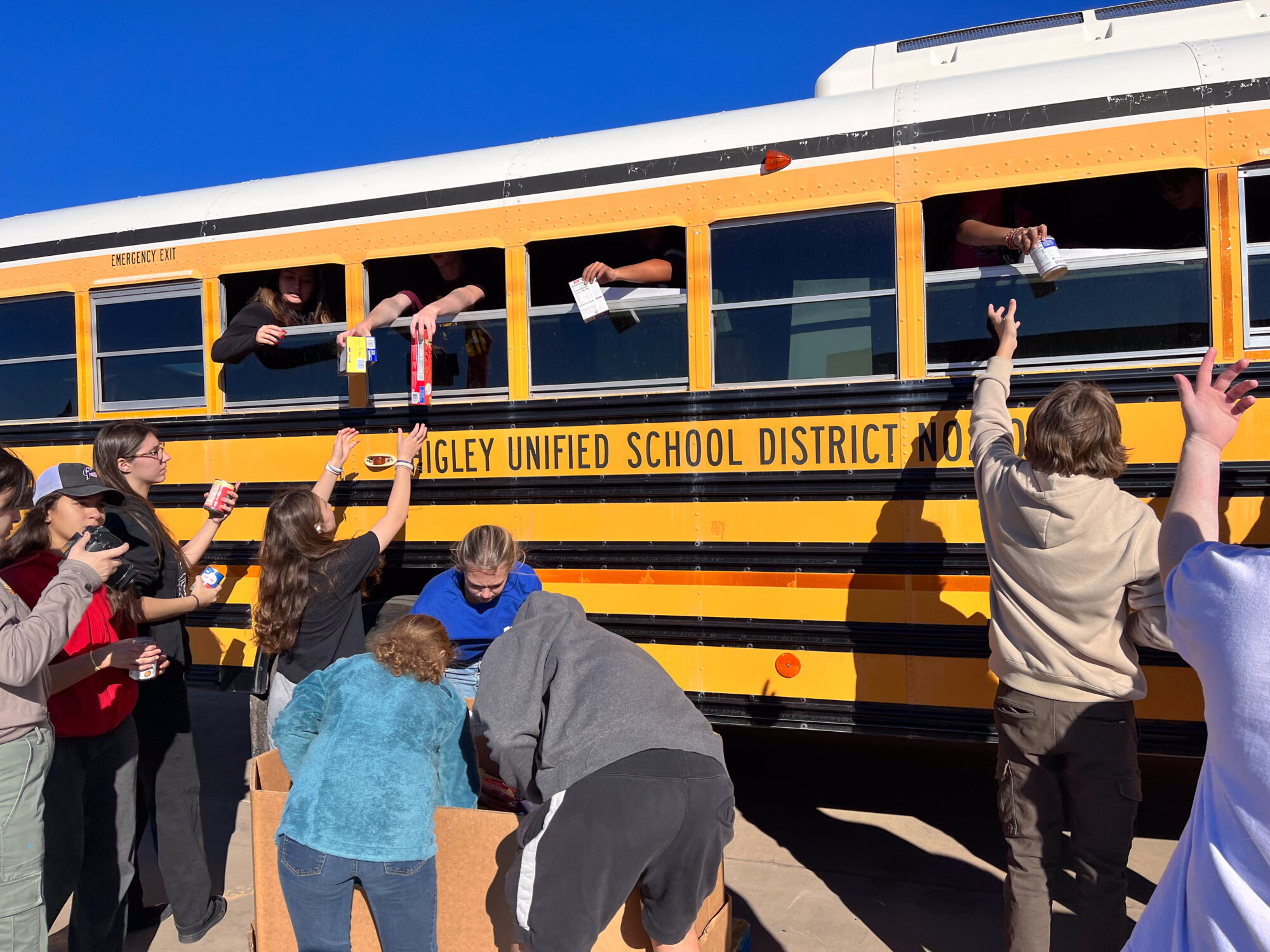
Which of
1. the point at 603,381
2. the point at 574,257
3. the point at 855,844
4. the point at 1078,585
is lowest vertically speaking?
the point at 855,844

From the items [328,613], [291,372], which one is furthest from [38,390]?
[328,613]

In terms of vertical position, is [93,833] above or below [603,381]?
below

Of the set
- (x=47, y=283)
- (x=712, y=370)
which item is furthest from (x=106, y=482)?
(x=712, y=370)

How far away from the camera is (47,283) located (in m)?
4.68

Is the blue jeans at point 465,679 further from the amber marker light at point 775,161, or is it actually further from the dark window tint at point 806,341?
the amber marker light at point 775,161

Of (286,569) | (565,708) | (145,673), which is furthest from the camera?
(286,569)

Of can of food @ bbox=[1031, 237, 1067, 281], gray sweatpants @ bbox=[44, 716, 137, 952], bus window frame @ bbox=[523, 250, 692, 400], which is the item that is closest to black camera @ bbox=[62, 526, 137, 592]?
gray sweatpants @ bbox=[44, 716, 137, 952]

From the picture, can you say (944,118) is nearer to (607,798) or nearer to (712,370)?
(712,370)

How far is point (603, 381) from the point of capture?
383cm

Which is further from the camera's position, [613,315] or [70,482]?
[613,315]

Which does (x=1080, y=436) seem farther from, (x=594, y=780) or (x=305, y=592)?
(x=305, y=592)

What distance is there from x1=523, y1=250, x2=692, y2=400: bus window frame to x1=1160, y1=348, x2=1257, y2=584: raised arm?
77.3 inches

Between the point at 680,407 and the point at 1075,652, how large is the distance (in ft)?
5.58

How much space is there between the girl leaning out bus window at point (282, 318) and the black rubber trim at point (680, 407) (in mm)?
265
